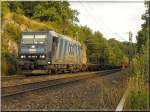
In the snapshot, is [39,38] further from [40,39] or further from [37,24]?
[37,24]

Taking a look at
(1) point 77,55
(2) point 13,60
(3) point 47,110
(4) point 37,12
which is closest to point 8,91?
(3) point 47,110

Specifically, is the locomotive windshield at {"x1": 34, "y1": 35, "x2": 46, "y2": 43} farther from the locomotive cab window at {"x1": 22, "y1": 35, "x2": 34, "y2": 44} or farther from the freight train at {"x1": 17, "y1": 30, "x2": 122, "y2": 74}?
the locomotive cab window at {"x1": 22, "y1": 35, "x2": 34, "y2": 44}

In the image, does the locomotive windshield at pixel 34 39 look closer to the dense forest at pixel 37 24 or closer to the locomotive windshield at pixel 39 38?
the locomotive windshield at pixel 39 38

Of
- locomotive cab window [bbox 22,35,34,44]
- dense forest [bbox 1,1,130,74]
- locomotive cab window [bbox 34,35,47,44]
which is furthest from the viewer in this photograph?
dense forest [bbox 1,1,130,74]

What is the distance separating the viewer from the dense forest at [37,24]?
31047mm

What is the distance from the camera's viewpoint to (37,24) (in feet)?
146

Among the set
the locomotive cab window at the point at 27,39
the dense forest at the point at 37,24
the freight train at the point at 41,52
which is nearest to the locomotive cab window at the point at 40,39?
the freight train at the point at 41,52

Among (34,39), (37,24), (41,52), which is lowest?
(41,52)

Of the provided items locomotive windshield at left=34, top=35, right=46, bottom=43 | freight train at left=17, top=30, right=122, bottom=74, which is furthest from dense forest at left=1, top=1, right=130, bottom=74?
locomotive windshield at left=34, top=35, right=46, bottom=43

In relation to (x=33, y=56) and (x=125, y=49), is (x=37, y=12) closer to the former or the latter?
(x=33, y=56)

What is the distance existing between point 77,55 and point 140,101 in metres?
24.8

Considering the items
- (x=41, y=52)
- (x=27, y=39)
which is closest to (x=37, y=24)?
(x=27, y=39)

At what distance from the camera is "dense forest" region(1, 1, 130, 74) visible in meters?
31.0

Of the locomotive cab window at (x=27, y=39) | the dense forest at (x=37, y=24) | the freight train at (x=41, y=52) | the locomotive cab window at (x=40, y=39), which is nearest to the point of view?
the freight train at (x=41, y=52)
